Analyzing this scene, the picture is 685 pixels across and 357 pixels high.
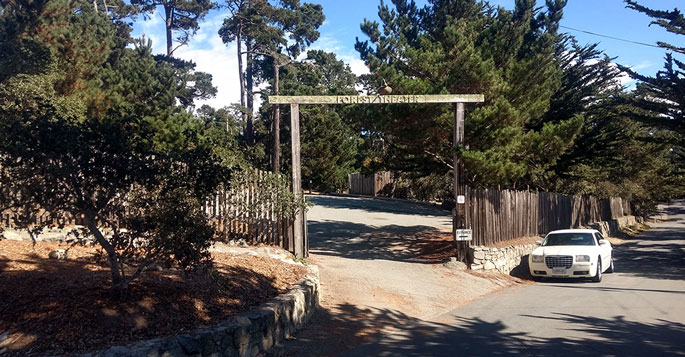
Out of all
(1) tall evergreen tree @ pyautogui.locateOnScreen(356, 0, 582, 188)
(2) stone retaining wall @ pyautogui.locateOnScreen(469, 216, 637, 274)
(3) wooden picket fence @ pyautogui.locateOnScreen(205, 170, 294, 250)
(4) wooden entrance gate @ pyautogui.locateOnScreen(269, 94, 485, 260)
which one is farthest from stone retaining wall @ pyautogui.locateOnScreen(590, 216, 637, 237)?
(3) wooden picket fence @ pyautogui.locateOnScreen(205, 170, 294, 250)

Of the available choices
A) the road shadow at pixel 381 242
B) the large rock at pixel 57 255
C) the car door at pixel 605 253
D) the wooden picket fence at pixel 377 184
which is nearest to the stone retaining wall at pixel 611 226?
the road shadow at pixel 381 242

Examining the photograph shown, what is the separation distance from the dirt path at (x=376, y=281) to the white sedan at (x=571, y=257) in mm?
1013

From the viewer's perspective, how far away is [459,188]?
15.3 meters

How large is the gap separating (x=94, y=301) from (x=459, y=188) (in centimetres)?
1090

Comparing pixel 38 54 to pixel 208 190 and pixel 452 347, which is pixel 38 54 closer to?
pixel 208 190

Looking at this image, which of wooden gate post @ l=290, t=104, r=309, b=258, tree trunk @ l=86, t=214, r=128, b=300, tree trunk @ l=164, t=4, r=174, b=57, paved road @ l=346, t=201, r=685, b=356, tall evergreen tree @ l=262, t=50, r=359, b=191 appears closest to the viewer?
tree trunk @ l=86, t=214, r=128, b=300

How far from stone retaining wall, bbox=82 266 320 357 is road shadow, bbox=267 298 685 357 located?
22cm

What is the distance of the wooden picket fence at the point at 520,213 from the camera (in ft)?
51.9

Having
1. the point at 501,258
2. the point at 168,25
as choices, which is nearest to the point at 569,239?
the point at 501,258

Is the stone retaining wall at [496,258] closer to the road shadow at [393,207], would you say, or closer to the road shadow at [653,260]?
the road shadow at [653,260]

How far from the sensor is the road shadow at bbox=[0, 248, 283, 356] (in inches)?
221

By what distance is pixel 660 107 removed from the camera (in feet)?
63.5

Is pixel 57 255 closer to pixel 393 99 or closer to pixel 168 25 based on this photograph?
pixel 393 99

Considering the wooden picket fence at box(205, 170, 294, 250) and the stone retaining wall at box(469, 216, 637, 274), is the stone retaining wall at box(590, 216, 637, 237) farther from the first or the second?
the wooden picket fence at box(205, 170, 294, 250)
